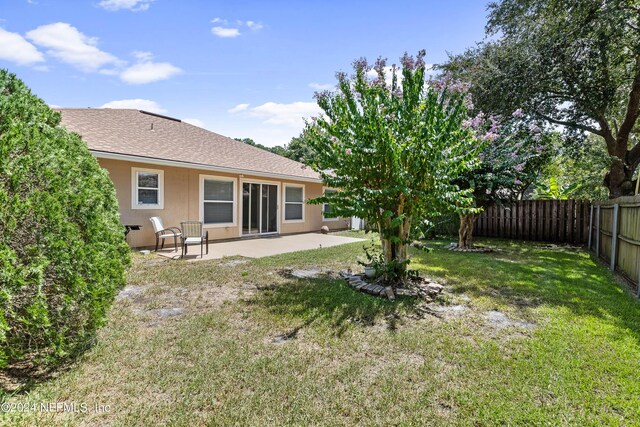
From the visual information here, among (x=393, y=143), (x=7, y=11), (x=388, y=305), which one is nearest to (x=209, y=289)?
(x=388, y=305)

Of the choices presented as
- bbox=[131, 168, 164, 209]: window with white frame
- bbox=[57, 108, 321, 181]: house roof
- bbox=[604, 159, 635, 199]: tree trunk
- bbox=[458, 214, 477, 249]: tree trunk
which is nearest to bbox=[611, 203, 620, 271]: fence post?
bbox=[458, 214, 477, 249]: tree trunk

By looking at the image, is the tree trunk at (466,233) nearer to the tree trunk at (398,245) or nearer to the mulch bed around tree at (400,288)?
the mulch bed around tree at (400,288)

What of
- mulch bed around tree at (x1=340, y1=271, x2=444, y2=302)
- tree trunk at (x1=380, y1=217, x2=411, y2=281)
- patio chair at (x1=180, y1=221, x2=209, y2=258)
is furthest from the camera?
patio chair at (x1=180, y1=221, x2=209, y2=258)

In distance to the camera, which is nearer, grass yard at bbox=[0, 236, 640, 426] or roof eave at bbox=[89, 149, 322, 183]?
grass yard at bbox=[0, 236, 640, 426]

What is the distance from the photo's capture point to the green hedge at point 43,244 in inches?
90.6

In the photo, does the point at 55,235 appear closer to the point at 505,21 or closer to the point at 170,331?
the point at 170,331

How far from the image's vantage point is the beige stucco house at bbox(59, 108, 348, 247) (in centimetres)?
941

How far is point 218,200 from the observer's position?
11758 millimetres

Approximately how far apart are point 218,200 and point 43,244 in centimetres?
940

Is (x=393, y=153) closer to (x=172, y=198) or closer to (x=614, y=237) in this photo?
(x=614, y=237)

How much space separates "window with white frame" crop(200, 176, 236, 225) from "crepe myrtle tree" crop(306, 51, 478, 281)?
673cm

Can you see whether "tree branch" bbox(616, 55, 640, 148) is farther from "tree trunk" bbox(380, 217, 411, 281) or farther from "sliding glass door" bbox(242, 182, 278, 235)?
"sliding glass door" bbox(242, 182, 278, 235)

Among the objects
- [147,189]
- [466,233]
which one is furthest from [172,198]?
[466,233]

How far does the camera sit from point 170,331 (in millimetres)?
3732
